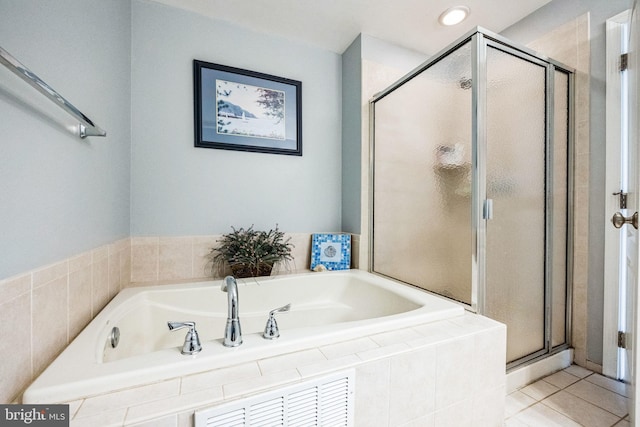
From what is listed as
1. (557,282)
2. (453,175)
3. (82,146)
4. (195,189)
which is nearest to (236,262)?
(195,189)

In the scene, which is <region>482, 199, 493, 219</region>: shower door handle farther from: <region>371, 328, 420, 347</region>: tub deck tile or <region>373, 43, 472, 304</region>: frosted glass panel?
<region>371, 328, 420, 347</region>: tub deck tile

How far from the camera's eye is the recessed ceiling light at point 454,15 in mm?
1679

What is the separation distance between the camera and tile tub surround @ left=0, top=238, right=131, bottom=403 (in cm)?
61

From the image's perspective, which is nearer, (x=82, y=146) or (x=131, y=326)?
(x=82, y=146)

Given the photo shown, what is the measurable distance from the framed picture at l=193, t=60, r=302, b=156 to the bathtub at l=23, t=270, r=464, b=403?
36.1 inches

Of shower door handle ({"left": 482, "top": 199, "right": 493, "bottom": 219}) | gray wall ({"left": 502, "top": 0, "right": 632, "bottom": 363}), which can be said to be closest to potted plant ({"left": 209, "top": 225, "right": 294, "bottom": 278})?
shower door handle ({"left": 482, "top": 199, "right": 493, "bottom": 219})

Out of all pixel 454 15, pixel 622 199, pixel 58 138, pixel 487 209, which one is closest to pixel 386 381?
pixel 487 209

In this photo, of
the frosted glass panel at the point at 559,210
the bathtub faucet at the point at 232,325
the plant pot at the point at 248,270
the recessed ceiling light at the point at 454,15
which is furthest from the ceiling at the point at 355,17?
the bathtub faucet at the point at 232,325

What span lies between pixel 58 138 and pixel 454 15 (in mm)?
2199

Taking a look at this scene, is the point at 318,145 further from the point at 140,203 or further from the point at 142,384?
the point at 142,384

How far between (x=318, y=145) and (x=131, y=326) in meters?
1.58

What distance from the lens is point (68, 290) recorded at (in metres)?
0.86

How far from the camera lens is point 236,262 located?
1.67 metres

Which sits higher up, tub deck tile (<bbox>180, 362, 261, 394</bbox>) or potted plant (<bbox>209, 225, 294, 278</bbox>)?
potted plant (<bbox>209, 225, 294, 278</bbox>)
